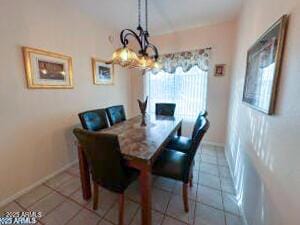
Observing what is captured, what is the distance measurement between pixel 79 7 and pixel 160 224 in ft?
10.4

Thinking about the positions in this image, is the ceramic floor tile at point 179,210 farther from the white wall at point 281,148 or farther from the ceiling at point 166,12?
the ceiling at point 166,12

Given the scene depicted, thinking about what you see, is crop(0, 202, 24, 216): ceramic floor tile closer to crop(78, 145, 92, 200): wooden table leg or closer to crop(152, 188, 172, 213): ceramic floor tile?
crop(78, 145, 92, 200): wooden table leg

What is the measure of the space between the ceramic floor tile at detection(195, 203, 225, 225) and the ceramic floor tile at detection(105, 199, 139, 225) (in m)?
0.65

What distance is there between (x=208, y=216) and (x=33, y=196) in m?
2.06

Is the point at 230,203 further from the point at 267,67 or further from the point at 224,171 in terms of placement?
the point at 267,67

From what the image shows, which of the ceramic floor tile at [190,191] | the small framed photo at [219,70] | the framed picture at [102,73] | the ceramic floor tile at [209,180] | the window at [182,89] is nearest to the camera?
the ceramic floor tile at [190,191]

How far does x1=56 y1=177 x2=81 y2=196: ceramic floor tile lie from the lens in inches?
73.7

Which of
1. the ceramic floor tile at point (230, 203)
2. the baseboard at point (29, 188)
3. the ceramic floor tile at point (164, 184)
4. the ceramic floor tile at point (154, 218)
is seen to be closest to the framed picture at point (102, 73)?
the baseboard at point (29, 188)

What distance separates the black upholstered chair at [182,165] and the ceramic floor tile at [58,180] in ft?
4.68

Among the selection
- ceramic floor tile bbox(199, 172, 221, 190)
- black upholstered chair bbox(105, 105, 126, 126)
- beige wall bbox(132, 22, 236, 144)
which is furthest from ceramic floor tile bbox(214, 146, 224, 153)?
black upholstered chair bbox(105, 105, 126, 126)

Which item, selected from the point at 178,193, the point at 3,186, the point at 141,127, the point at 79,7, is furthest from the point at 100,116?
the point at 79,7

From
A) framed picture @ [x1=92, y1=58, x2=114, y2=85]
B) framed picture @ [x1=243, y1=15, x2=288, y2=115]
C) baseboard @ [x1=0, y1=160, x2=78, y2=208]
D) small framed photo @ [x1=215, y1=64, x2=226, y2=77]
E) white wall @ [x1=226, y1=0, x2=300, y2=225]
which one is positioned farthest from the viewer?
small framed photo @ [x1=215, y1=64, x2=226, y2=77]

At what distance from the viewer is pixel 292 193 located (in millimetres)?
731

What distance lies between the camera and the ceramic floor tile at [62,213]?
1.46 meters
